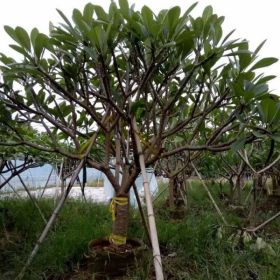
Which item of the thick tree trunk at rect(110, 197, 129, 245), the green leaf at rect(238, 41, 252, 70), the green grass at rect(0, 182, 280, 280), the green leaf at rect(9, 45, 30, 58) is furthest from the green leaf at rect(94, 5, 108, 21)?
the green grass at rect(0, 182, 280, 280)

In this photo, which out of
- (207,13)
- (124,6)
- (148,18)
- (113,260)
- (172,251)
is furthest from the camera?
(172,251)

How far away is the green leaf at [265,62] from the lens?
147 cm

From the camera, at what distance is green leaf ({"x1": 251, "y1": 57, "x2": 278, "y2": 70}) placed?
4.83 feet

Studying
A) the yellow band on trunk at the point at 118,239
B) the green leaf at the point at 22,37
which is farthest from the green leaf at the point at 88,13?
the yellow band on trunk at the point at 118,239

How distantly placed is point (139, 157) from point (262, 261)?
88cm

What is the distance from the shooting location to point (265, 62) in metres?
1.50

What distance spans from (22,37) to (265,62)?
1.02 m

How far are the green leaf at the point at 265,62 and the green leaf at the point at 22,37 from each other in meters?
0.97

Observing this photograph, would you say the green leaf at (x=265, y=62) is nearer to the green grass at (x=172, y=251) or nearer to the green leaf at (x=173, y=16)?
the green leaf at (x=173, y=16)

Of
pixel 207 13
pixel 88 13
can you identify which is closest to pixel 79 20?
pixel 88 13

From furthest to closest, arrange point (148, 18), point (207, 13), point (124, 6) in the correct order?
point (207, 13), point (124, 6), point (148, 18)

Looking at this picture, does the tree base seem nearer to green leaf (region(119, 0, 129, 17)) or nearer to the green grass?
the green grass

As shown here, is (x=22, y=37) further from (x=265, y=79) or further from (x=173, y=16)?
(x=265, y=79)

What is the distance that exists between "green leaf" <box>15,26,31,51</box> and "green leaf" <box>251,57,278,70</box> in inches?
38.1
